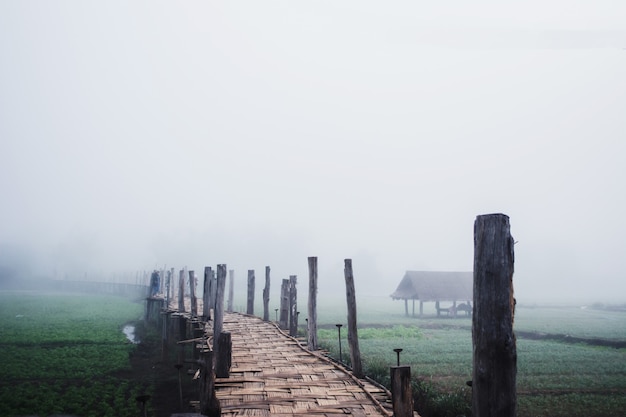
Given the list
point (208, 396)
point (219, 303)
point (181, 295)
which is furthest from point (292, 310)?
point (208, 396)

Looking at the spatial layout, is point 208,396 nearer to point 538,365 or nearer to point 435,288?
point 538,365

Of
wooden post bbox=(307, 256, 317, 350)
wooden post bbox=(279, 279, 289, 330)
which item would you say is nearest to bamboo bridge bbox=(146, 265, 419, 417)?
wooden post bbox=(307, 256, 317, 350)

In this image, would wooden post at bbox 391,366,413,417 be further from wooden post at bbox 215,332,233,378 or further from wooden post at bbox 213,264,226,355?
wooden post at bbox 213,264,226,355

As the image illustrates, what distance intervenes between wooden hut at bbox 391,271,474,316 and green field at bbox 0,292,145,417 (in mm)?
25005

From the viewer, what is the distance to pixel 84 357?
53.9 ft

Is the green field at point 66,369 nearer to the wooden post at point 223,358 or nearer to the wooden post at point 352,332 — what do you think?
Answer: the wooden post at point 223,358

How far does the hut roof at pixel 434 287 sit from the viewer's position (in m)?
40.0

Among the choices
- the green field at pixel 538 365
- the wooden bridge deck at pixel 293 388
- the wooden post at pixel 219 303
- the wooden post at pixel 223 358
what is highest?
the wooden post at pixel 219 303

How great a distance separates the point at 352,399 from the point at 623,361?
15.2m

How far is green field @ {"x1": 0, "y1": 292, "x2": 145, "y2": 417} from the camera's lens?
10406 millimetres

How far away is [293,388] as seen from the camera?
7383 mm

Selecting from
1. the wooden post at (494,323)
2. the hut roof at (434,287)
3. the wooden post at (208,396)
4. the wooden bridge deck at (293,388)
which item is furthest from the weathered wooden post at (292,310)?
the hut roof at (434,287)

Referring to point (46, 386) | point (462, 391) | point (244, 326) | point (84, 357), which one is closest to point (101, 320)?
point (84, 357)

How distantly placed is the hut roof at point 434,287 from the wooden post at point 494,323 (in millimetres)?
36791
